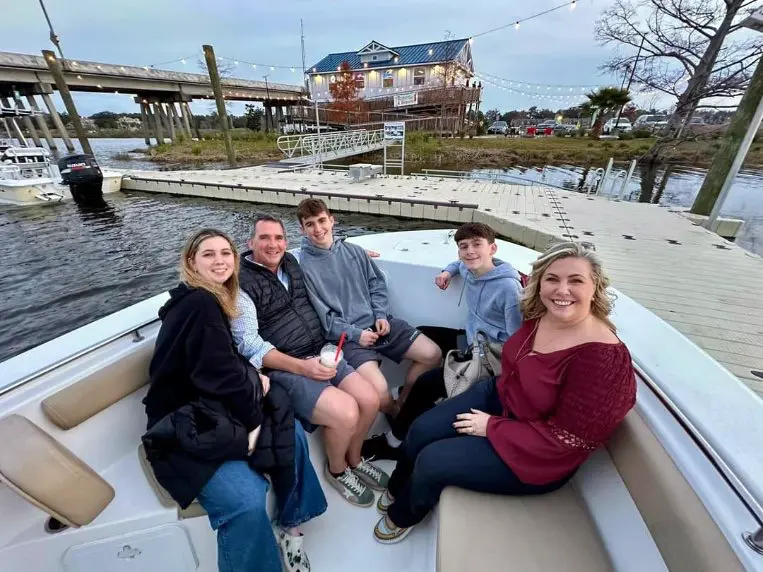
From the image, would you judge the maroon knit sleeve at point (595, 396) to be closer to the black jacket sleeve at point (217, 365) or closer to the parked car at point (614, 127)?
the black jacket sleeve at point (217, 365)

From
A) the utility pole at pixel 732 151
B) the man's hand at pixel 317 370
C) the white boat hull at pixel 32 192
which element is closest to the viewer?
the man's hand at pixel 317 370

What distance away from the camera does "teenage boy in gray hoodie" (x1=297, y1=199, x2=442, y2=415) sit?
1.79 metres

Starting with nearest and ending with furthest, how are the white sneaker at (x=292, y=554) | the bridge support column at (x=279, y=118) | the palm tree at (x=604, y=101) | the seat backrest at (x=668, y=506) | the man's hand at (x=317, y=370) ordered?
the seat backrest at (x=668, y=506) → the white sneaker at (x=292, y=554) → the man's hand at (x=317, y=370) → the palm tree at (x=604, y=101) → the bridge support column at (x=279, y=118)

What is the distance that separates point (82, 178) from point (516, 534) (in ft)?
39.6

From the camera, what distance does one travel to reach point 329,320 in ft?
5.86

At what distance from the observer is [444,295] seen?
2.12m

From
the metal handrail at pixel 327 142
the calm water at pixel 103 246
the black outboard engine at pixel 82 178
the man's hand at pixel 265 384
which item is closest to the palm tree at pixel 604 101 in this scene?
the calm water at pixel 103 246

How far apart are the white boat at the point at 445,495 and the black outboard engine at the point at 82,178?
1047 cm

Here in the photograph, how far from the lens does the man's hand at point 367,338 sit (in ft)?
5.90

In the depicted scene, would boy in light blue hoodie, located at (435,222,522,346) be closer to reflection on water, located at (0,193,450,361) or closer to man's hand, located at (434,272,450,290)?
man's hand, located at (434,272,450,290)

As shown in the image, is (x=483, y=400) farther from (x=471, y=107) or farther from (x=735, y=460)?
(x=471, y=107)

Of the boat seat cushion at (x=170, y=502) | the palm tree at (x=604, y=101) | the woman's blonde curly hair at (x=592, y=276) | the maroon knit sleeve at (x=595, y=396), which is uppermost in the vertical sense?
the palm tree at (x=604, y=101)

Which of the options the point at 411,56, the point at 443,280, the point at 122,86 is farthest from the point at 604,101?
the point at 122,86

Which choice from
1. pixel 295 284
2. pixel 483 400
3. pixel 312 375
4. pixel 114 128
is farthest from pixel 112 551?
pixel 114 128
